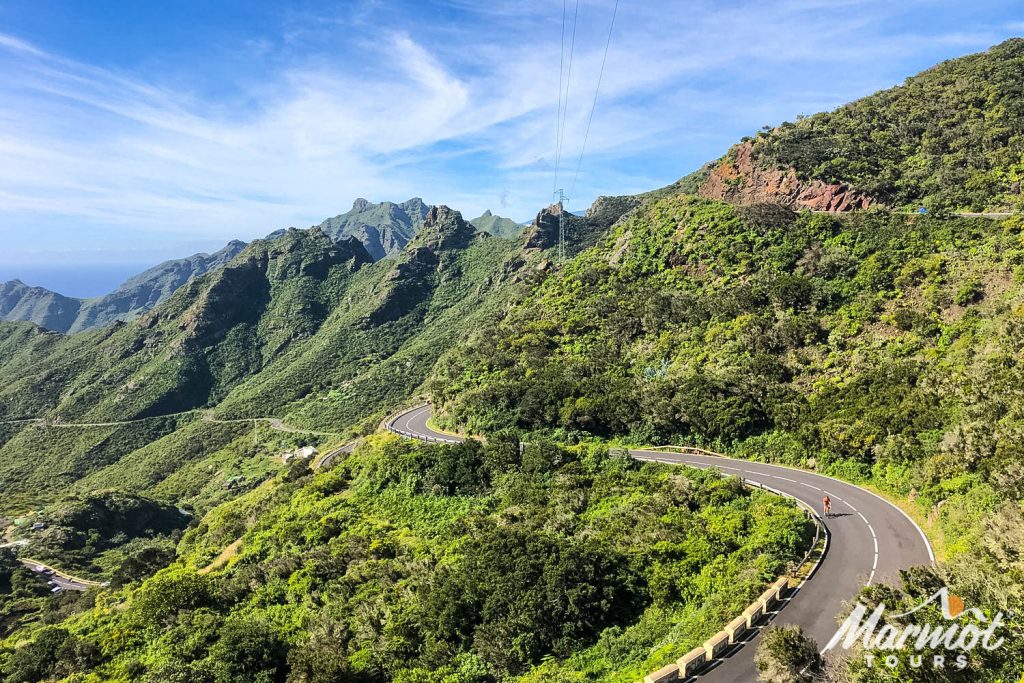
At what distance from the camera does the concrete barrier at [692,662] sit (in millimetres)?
15559

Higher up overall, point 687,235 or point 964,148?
point 964,148

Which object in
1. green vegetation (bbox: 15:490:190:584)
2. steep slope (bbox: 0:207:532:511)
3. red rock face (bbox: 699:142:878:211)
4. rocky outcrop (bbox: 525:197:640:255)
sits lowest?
green vegetation (bbox: 15:490:190:584)

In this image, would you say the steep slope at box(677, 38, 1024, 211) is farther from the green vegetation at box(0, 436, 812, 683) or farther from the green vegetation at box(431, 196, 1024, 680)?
the green vegetation at box(0, 436, 812, 683)

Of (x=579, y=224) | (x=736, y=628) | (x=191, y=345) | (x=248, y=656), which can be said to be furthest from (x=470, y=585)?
(x=191, y=345)

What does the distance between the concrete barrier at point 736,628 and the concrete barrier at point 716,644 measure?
0.69 ft

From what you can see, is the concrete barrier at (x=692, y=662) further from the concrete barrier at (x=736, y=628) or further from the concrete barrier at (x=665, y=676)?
the concrete barrier at (x=736, y=628)

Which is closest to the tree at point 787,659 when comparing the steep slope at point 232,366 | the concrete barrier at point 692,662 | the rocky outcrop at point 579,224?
the concrete barrier at point 692,662

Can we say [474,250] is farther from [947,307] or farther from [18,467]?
[947,307]

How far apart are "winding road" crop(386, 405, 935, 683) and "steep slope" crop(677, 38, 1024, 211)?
44.6 metres

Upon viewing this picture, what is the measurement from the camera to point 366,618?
82.8ft

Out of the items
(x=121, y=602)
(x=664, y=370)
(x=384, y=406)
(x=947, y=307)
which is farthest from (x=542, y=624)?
(x=384, y=406)

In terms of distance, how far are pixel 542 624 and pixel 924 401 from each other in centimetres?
2862

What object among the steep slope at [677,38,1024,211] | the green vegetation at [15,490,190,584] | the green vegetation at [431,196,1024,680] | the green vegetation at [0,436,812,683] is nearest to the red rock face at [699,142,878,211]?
the steep slope at [677,38,1024,211]

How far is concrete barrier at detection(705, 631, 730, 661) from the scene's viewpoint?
16062 millimetres
